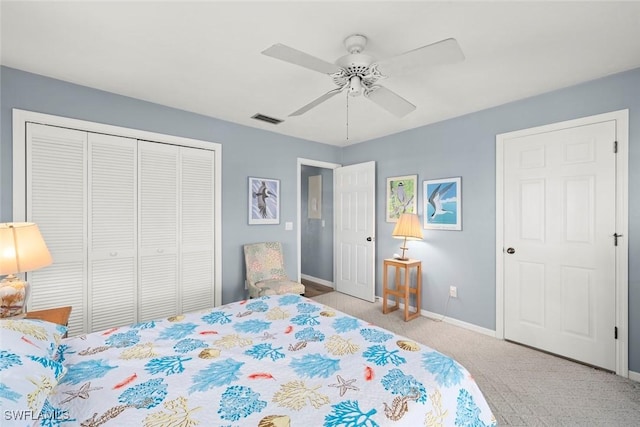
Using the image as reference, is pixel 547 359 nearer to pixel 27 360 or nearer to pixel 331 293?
pixel 331 293

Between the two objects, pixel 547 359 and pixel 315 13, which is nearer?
pixel 315 13

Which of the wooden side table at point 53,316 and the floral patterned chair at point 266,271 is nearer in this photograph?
the wooden side table at point 53,316

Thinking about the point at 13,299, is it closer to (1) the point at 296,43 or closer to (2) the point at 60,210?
(2) the point at 60,210

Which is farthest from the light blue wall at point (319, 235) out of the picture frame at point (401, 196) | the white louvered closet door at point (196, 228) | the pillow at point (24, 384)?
the pillow at point (24, 384)

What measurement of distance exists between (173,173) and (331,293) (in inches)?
117

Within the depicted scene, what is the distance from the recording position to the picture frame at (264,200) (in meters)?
3.77

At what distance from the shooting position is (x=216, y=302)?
11.3ft

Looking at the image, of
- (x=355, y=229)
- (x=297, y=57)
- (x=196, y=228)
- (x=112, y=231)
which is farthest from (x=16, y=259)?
(x=355, y=229)

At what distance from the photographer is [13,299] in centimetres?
178

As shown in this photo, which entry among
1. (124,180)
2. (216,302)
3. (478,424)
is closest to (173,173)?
(124,180)

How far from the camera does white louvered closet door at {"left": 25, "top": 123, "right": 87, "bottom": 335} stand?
2.43 meters

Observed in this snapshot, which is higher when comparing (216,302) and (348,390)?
(348,390)

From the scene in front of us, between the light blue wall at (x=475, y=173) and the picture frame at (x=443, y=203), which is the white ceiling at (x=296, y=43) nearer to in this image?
the light blue wall at (x=475, y=173)

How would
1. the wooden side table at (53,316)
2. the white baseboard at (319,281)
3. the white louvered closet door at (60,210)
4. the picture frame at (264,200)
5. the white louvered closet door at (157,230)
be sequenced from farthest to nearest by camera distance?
the white baseboard at (319,281) → the picture frame at (264,200) → the white louvered closet door at (157,230) → the white louvered closet door at (60,210) → the wooden side table at (53,316)
